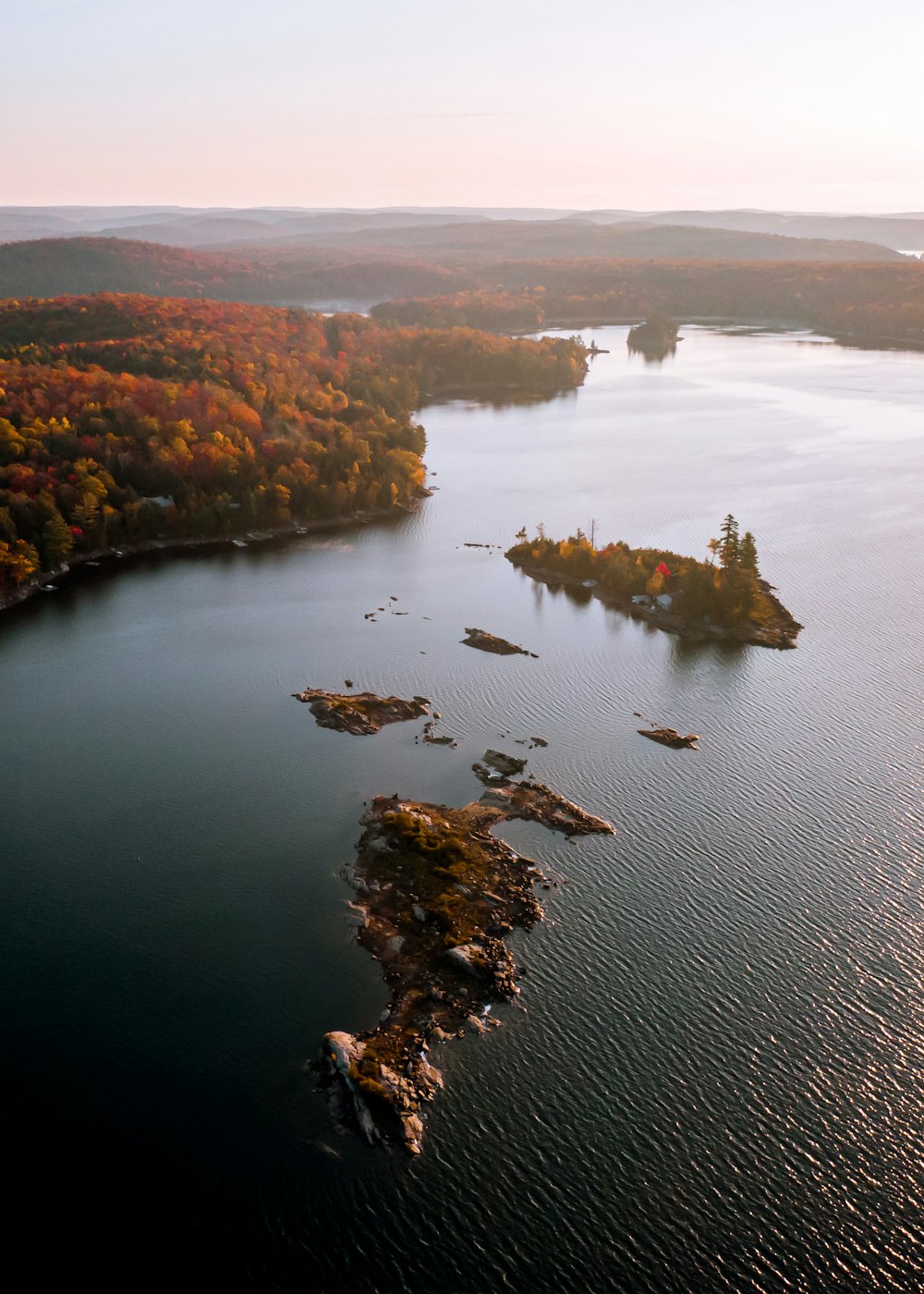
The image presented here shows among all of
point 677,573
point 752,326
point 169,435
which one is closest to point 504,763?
point 677,573

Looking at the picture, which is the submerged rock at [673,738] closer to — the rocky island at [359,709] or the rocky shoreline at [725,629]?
the rocky island at [359,709]

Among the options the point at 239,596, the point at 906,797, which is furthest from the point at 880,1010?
the point at 239,596

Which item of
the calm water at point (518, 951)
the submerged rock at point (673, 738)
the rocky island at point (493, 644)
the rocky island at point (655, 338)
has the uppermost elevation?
the rocky island at point (655, 338)

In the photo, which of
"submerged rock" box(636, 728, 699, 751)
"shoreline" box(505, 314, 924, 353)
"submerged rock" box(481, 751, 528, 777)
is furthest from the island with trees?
"shoreline" box(505, 314, 924, 353)

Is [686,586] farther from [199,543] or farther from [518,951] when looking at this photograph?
[199,543]

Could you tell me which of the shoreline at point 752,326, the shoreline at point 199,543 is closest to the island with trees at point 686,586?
the shoreline at point 199,543

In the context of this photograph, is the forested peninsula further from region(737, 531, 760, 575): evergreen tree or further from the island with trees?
region(737, 531, 760, 575): evergreen tree
